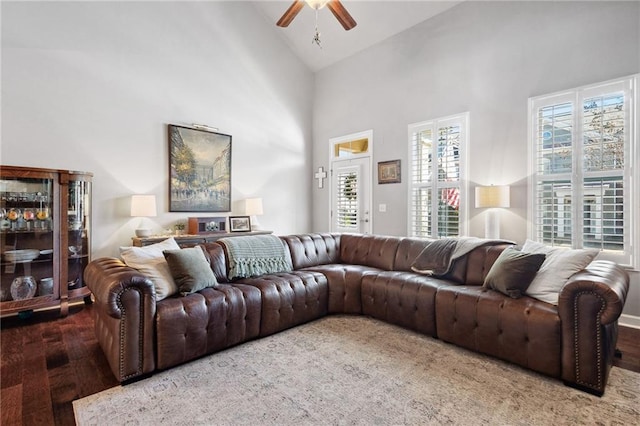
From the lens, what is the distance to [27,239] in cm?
Answer: 334

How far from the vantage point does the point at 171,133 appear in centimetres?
471

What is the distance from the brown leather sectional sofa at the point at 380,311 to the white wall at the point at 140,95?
208 centimetres

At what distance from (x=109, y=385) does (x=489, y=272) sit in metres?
2.94

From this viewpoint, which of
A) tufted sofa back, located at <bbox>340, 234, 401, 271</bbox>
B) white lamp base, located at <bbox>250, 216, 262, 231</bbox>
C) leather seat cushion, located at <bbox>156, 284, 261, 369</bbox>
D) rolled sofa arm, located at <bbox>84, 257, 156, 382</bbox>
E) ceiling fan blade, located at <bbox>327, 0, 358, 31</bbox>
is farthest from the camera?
Answer: white lamp base, located at <bbox>250, 216, 262, 231</bbox>

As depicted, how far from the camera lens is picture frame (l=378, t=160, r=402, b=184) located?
204 inches

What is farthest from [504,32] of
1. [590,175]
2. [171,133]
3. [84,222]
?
[84,222]

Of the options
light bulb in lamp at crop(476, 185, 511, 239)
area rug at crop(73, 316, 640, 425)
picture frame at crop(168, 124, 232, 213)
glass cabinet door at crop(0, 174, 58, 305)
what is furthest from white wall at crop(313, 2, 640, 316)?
glass cabinet door at crop(0, 174, 58, 305)

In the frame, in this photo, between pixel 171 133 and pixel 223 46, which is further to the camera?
pixel 223 46

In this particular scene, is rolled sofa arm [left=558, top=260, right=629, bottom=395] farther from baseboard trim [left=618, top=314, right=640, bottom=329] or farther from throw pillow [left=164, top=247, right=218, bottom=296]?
throw pillow [left=164, top=247, right=218, bottom=296]

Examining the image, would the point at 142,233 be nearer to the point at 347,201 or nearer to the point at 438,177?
the point at 347,201

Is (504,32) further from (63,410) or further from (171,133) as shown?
(63,410)

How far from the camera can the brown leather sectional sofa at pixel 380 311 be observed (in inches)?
79.4

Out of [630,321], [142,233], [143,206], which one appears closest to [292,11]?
[143,206]

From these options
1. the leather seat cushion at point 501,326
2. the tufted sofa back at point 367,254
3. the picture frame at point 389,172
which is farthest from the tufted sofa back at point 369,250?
the picture frame at point 389,172
